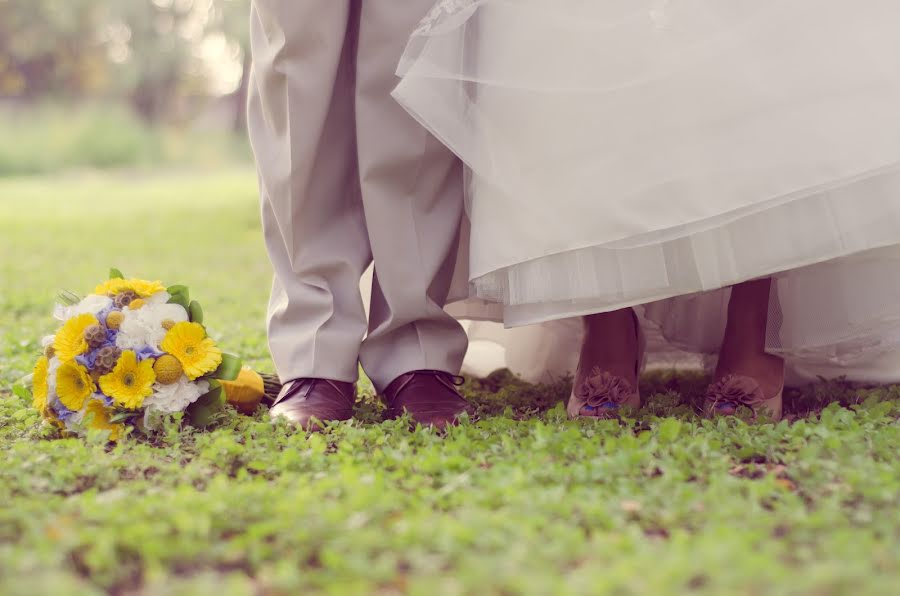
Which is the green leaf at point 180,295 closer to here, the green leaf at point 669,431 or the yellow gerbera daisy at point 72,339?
the yellow gerbera daisy at point 72,339

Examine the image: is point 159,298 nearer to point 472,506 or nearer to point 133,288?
point 133,288

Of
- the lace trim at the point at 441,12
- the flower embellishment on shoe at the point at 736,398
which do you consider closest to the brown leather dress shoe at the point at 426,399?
the flower embellishment on shoe at the point at 736,398

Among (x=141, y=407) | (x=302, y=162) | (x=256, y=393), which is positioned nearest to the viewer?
(x=141, y=407)

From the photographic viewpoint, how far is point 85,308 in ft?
7.07

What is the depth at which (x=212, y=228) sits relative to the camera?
8664mm

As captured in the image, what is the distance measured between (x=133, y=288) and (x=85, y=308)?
4.6 inches

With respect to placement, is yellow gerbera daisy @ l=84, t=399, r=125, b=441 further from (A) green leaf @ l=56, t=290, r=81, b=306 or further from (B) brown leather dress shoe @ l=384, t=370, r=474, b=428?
(B) brown leather dress shoe @ l=384, t=370, r=474, b=428

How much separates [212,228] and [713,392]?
7.01 m

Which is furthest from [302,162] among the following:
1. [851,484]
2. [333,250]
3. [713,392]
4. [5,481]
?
[851,484]

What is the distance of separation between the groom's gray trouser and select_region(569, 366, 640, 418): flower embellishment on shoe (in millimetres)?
311

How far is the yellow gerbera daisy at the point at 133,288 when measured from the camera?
2.21 metres

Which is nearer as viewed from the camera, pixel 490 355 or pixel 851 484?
pixel 851 484

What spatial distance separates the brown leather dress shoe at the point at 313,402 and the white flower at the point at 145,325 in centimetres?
30

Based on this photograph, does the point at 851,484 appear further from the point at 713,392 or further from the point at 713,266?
the point at 713,392
